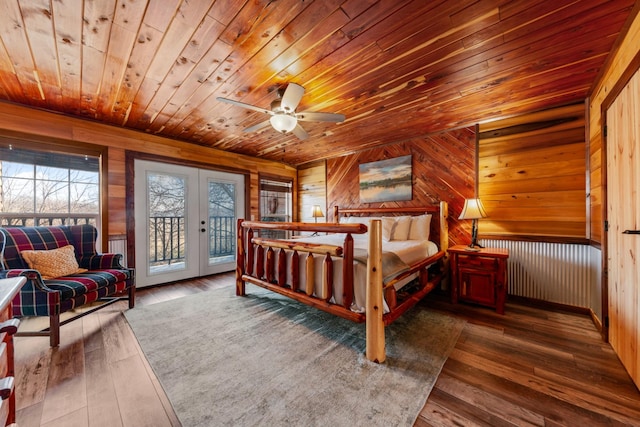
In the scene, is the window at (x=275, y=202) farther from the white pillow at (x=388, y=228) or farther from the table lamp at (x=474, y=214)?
the table lamp at (x=474, y=214)

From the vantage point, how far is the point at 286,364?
6.02ft

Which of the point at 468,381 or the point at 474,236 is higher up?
the point at 474,236

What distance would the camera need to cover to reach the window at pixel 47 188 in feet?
Result: 9.50

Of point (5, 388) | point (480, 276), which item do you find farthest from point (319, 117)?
point (480, 276)

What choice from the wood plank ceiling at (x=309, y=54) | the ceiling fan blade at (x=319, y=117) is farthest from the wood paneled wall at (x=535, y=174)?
the ceiling fan blade at (x=319, y=117)

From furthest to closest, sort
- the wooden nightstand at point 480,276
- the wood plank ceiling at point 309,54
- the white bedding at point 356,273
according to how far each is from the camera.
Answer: the wooden nightstand at point 480,276, the white bedding at point 356,273, the wood plank ceiling at point 309,54

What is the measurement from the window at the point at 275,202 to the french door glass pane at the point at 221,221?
721mm

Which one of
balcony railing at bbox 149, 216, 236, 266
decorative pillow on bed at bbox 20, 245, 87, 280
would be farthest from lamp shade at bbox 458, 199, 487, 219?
decorative pillow on bed at bbox 20, 245, 87, 280

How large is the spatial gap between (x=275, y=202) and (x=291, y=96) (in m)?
3.68

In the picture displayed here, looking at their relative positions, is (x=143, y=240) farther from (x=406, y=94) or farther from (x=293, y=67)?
(x=406, y=94)

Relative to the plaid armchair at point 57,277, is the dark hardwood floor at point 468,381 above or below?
below

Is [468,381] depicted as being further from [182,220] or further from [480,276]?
[182,220]

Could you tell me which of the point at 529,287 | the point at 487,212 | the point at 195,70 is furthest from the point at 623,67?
the point at 195,70

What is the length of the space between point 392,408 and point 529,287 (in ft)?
8.92
